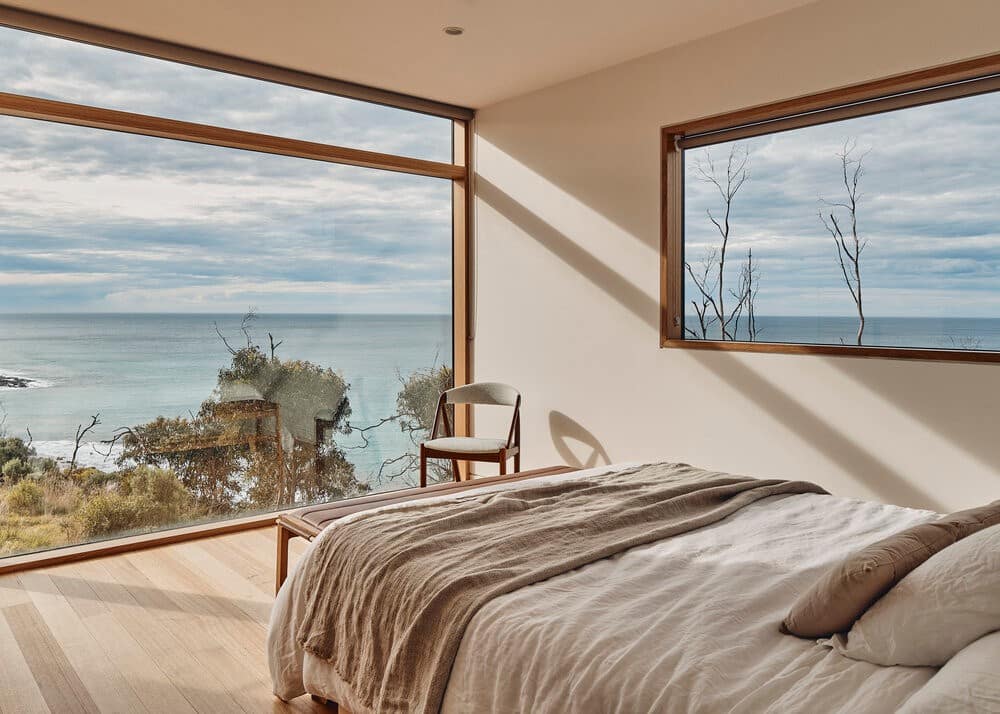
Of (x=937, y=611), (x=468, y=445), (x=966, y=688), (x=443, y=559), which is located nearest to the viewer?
(x=966, y=688)

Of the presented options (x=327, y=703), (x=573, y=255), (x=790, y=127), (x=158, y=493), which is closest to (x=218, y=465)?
(x=158, y=493)

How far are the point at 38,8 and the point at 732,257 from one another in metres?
3.42

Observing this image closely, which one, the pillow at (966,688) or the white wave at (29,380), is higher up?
the white wave at (29,380)

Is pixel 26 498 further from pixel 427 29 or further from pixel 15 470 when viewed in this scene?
pixel 427 29

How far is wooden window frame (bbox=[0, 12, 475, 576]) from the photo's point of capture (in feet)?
11.4

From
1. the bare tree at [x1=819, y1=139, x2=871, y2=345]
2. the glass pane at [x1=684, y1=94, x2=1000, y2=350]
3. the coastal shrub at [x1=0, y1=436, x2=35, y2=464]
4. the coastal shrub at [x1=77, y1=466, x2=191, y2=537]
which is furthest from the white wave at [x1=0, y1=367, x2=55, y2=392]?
the bare tree at [x1=819, y1=139, x2=871, y2=345]

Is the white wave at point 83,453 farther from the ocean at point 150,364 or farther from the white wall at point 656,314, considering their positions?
the white wall at point 656,314

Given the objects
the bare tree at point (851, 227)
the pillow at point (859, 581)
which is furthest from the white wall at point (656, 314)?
the pillow at point (859, 581)

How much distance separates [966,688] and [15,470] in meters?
3.80

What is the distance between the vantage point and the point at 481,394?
4.72 metres

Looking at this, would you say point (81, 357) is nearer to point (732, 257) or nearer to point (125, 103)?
point (125, 103)

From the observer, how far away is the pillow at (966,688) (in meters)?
0.99

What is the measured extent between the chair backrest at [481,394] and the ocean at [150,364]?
0.40 metres

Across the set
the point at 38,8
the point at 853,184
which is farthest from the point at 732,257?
the point at 38,8
